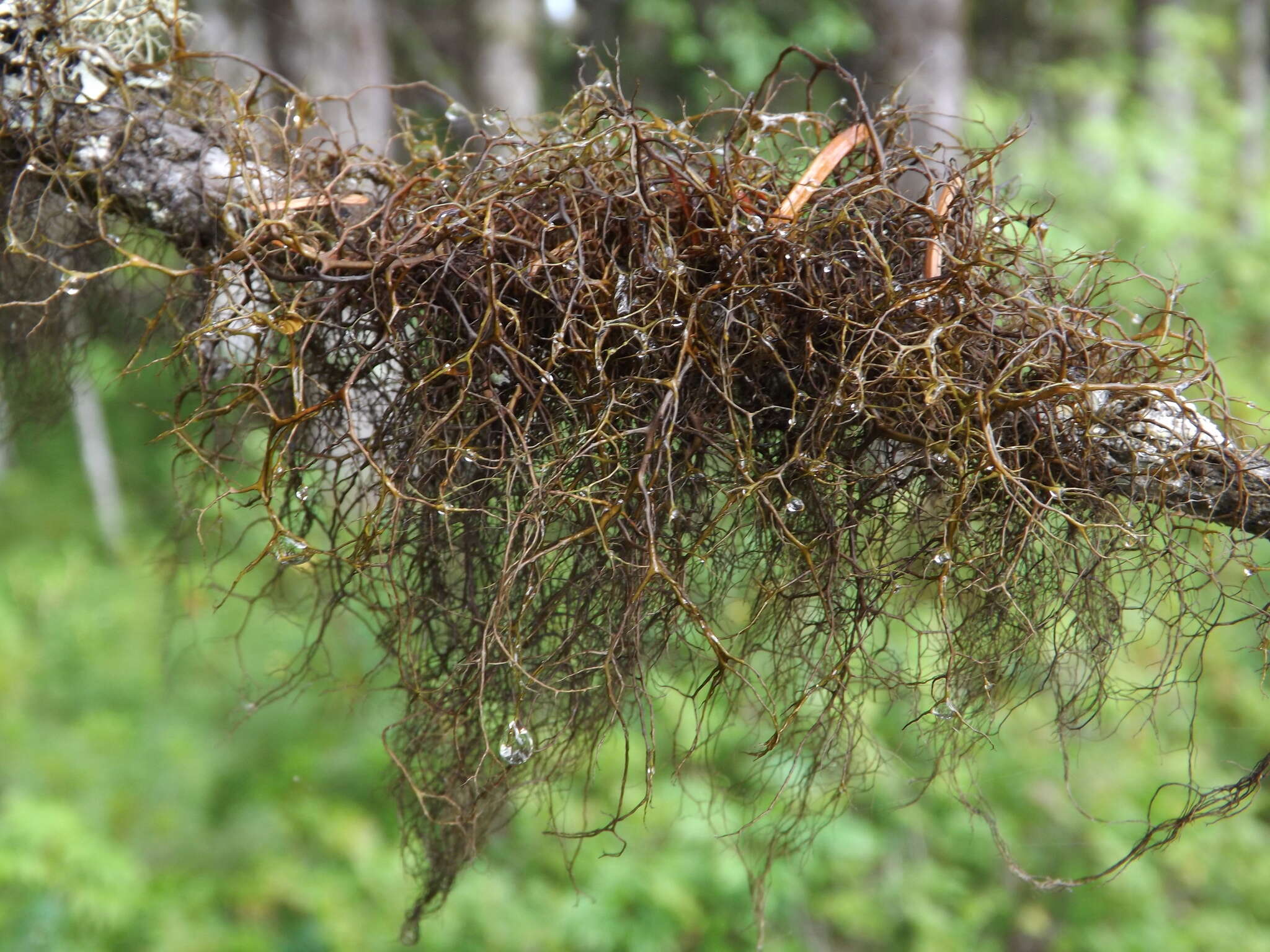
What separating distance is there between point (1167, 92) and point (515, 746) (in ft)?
25.7

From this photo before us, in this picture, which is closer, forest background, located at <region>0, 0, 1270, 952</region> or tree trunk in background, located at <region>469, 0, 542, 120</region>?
forest background, located at <region>0, 0, 1270, 952</region>

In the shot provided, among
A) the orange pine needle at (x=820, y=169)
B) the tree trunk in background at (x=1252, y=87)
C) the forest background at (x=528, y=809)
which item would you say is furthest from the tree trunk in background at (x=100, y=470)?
the tree trunk in background at (x=1252, y=87)

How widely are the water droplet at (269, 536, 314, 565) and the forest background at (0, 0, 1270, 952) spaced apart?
90 centimetres

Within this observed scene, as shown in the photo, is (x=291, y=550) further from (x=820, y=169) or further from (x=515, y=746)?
(x=820, y=169)

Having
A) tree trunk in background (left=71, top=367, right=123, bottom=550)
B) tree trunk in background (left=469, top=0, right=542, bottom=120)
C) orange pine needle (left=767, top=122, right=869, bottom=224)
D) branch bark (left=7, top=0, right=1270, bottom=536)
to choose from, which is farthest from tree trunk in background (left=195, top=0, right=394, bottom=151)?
orange pine needle (left=767, top=122, right=869, bottom=224)

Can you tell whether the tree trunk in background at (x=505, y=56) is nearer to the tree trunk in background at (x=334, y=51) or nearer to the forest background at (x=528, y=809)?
the forest background at (x=528, y=809)

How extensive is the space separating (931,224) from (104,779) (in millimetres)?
4022

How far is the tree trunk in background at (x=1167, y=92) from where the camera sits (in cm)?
508

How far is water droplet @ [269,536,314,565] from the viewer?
940mm

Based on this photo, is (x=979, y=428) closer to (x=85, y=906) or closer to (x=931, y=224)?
(x=931, y=224)

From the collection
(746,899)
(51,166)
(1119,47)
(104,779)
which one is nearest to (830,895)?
(746,899)

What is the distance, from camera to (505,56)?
4070 millimetres

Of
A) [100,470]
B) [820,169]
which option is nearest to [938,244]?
[820,169]

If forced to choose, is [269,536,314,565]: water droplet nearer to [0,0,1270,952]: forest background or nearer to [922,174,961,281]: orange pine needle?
[922,174,961,281]: orange pine needle
